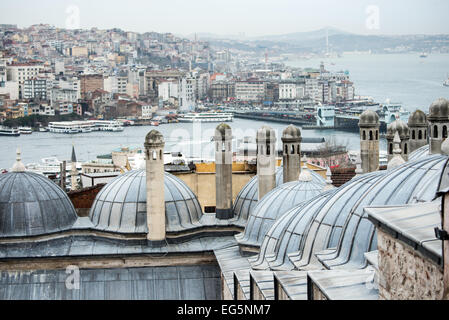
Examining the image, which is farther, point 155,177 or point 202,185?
point 202,185

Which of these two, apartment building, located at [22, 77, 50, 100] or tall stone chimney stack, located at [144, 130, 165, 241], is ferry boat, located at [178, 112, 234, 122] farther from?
tall stone chimney stack, located at [144, 130, 165, 241]

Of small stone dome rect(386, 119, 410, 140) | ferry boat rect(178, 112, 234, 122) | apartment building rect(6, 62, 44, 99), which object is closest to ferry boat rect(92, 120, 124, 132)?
ferry boat rect(178, 112, 234, 122)

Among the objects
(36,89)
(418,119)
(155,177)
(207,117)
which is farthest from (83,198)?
(36,89)

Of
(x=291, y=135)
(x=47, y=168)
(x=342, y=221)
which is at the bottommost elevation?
(x=47, y=168)

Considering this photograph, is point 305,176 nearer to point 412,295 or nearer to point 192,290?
point 192,290

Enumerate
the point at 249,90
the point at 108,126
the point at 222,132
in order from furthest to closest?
the point at 249,90, the point at 108,126, the point at 222,132

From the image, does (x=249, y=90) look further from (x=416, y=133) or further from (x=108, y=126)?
(x=416, y=133)
